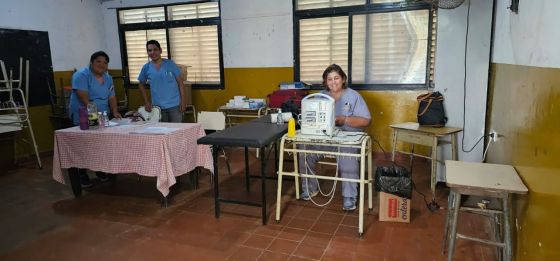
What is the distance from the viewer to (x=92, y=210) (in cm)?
316

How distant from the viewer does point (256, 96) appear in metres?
5.28

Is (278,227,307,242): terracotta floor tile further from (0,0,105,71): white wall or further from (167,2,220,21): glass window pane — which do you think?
(0,0,105,71): white wall

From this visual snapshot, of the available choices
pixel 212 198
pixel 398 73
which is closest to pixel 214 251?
pixel 212 198

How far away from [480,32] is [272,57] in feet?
8.96

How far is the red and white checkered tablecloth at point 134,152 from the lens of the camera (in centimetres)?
289

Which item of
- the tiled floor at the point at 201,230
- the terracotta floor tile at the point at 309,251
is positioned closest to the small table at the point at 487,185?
the tiled floor at the point at 201,230

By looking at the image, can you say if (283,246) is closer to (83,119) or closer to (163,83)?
(83,119)

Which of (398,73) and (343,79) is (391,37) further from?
(343,79)

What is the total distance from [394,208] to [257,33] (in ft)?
10.8

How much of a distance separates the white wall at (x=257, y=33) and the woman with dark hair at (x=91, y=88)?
196 cm

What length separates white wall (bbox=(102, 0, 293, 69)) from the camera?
4906mm

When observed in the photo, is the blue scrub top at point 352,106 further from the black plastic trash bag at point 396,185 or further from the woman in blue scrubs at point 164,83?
the woman in blue scrubs at point 164,83

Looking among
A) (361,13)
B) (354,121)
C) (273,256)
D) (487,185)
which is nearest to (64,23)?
(361,13)

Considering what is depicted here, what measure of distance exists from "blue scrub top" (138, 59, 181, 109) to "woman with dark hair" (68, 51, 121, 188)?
1.42 ft
